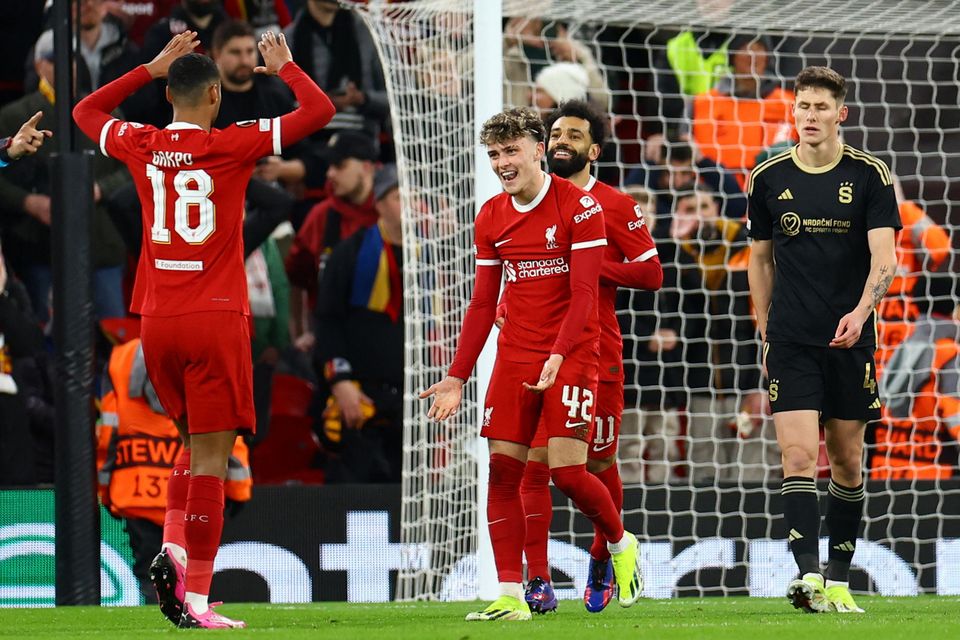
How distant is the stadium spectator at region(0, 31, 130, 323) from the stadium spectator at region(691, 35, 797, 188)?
396cm

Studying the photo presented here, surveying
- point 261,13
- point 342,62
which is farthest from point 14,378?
point 261,13

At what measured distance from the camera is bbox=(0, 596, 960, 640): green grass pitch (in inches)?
211

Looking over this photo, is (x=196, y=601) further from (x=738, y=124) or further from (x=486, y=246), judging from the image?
(x=738, y=124)

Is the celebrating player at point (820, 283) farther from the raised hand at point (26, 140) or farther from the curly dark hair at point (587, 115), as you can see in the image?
the raised hand at point (26, 140)

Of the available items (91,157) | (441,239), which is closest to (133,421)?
(91,157)

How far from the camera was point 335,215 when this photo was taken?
10.8m

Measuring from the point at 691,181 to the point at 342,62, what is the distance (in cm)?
259

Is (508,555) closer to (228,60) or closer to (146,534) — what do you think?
(146,534)

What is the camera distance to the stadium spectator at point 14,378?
970 cm

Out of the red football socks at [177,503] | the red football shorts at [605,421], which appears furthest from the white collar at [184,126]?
the red football shorts at [605,421]

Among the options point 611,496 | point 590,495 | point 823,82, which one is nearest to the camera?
point 590,495

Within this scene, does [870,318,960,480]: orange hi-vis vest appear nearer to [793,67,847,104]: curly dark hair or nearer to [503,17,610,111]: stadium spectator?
[503,17,610,111]: stadium spectator

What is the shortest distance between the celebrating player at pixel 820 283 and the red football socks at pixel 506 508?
111 cm

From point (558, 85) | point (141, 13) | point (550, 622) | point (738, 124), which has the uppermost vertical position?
point (141, 13)
